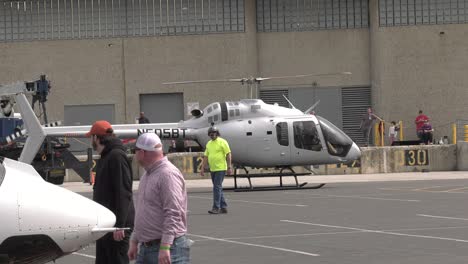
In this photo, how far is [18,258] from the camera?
8.42 m

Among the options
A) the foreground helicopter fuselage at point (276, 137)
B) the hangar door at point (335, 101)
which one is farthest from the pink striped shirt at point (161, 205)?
the hangar door at point (335, 101)

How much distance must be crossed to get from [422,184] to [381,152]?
6.80m

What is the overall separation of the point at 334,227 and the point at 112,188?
8.09 m

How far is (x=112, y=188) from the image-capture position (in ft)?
33.0

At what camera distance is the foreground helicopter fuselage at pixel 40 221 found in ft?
27.2

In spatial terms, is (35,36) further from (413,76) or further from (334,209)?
(334,209)

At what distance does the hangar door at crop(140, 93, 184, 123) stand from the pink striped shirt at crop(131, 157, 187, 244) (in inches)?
1366

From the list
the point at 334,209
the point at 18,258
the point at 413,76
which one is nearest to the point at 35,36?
the point at 413,76

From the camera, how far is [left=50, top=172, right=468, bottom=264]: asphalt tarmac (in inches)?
547

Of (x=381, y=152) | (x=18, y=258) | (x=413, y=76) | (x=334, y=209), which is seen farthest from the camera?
(x=413, y=76)

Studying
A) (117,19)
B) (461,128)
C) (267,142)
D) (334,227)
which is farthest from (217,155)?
(461,128)

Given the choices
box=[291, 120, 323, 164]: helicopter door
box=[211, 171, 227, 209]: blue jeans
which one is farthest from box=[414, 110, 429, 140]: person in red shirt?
box=[211, 171, 227, 209]: blue jeans

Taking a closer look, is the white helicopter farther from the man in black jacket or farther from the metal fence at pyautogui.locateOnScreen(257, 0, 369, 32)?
the metal fence at pyautogui.locateOnScreen(257, 0, 369, 32)

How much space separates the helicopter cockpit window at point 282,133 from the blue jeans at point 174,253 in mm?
21336
